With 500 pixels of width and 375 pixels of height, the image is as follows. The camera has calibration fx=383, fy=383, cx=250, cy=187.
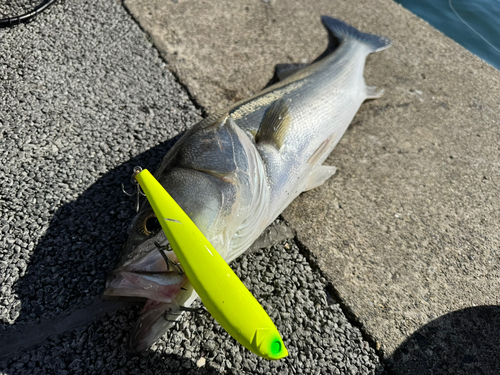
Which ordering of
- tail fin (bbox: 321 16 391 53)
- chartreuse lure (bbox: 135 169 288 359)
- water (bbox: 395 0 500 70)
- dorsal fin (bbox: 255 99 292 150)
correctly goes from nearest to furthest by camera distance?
chartreuse lure (bbox: 135 169 288 359) → dorsal fin (bbox: 255 99 292 150) → tail fin (bbox: 321 16 391 53) → water (bbox: 395 0 500 70)

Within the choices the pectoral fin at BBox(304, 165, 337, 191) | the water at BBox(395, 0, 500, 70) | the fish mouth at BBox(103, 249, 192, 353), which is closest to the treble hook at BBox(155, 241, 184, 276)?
the fish mouth at BBox(103, 249, 192, 353)

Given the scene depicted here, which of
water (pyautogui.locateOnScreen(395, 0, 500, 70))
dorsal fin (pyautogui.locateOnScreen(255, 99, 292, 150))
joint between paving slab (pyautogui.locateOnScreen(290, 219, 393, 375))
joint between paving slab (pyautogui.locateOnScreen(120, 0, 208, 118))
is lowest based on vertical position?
water (pyautogui.locateOnScreen(395, 0, 500, 70))

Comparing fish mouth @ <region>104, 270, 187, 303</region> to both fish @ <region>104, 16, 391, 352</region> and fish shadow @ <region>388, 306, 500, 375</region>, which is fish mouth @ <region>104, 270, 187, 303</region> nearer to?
fish @ <region>104, 16, 391, 352</region>

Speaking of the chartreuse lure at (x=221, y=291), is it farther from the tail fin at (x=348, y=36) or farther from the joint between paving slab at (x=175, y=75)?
the tail fin at (x=348, y=36)

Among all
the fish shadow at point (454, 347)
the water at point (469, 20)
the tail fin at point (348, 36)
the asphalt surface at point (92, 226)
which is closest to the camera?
the asphalt surface at point (92, 226)

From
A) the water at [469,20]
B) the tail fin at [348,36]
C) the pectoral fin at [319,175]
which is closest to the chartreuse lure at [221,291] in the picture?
the pectoral fin at [319,175]

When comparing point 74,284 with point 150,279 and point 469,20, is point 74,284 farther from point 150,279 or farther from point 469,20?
point 469,20

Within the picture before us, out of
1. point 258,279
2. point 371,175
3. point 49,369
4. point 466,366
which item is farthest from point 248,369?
point 371,175
